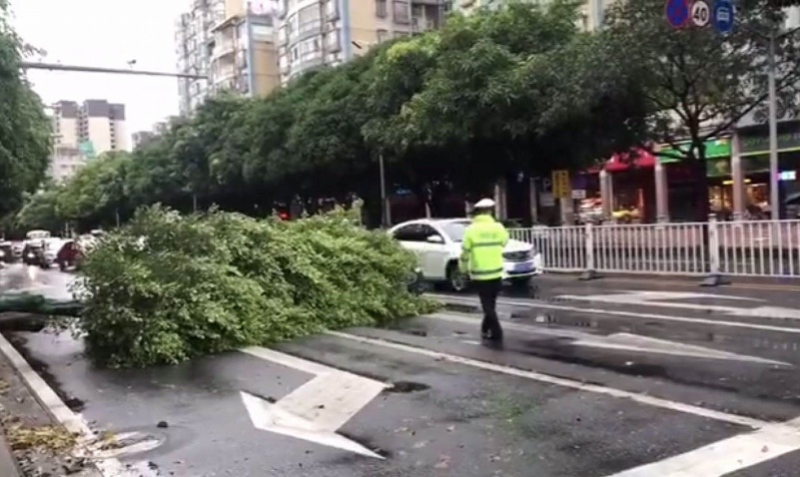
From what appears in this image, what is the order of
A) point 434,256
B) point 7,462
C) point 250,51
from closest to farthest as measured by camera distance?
point 7,462
point 434,256
point 250,51

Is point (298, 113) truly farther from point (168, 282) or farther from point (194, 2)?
point (194, 2)

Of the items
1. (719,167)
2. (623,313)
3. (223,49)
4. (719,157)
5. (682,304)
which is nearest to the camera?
(623,313)

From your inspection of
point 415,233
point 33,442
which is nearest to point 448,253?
point 415,233

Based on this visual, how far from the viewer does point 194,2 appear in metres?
118

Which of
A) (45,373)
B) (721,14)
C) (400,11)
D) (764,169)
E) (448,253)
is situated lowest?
(45,373)

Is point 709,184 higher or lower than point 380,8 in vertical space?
lower

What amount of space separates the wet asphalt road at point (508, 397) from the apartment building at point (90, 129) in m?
139

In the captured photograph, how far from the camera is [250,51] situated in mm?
88625

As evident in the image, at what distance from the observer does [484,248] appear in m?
Result: 11.0

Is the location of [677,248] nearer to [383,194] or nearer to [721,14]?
[721,14]

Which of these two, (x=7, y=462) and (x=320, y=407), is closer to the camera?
(x=7, y=462)

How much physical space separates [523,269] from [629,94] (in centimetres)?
627

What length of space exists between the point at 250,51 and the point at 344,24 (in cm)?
2262

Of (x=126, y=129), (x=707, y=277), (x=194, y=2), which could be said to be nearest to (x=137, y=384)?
(x=707, y=277)
